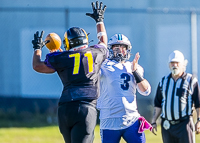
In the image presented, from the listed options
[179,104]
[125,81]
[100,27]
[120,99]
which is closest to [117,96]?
[120,99]

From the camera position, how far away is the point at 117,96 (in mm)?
5645

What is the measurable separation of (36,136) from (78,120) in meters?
5.27

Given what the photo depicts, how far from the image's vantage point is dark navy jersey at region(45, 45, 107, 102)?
4.89m

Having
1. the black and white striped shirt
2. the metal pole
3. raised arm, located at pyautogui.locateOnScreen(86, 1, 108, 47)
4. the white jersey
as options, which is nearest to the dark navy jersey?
raised arm, located at pyautogui.locateOnScreen(86, 1, 108, 47)

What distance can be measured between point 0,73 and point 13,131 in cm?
236

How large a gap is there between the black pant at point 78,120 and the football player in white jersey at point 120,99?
0.73m

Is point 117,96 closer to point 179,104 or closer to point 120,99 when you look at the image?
point 120,99

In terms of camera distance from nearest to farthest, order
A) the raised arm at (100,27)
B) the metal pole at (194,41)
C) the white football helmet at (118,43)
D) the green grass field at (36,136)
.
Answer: the raised arm at (100,27), the white football helmet at (118,43), the green grass field at (36,136), the metal pole at (194,41)

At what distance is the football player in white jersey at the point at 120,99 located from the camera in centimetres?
559

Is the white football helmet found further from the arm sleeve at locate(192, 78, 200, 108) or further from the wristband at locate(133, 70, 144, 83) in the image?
the arm sleeve at locate(192, 78, 200, 108)

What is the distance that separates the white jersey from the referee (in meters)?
1.09

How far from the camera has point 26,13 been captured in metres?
12.4

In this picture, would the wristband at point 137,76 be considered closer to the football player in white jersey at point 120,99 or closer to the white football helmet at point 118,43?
the football player in white jersey at point 120,99

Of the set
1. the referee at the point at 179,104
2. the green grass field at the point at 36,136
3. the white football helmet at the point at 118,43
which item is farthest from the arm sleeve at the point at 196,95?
the green grass field at the point at 36,136
